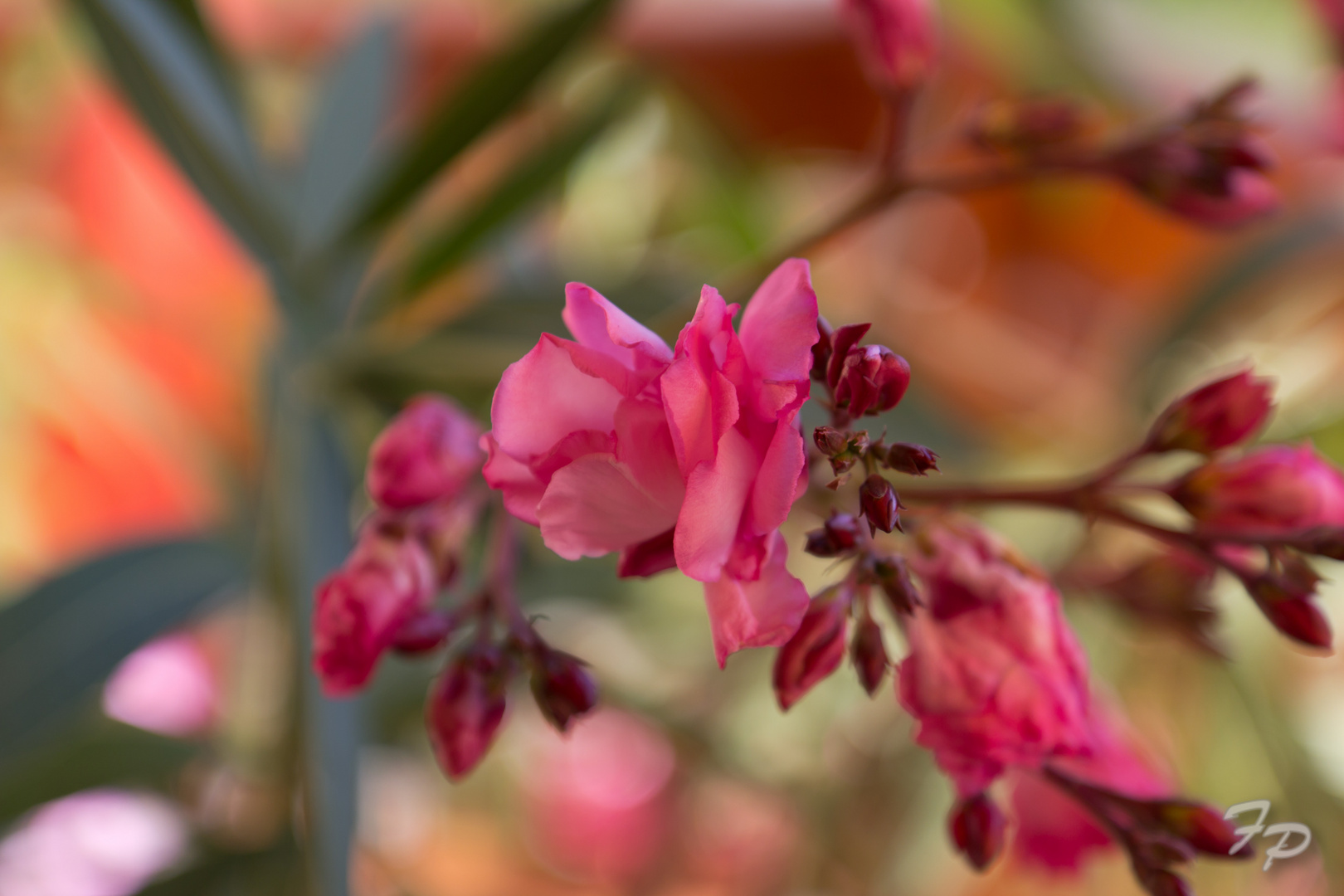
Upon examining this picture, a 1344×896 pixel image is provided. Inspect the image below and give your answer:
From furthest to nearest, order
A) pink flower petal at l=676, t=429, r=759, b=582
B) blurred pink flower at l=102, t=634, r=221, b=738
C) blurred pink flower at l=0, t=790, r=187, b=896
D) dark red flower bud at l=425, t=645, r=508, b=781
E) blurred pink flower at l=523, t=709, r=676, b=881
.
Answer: blurred pink flower at l=523, t=709, r=676, b=881, blurred pink flower at l=102, t=634, r=221, b=738, blurred pink flower at l=0, t=790, r=187, b=896, dark red flower bud at l=425, t=645, r=508, b=781, pink flower petal at l=676, t=429, r=759, b=582

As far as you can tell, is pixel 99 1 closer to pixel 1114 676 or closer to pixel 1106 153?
pixel 1106 153

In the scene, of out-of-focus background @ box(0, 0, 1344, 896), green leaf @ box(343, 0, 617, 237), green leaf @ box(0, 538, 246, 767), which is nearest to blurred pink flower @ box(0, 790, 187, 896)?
out-of-focus background @ box(0, 0, 1344, 896)

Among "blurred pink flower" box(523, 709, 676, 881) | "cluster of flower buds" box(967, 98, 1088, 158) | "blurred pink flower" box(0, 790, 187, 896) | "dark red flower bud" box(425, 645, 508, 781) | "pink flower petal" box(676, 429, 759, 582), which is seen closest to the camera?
"pink flower petal" box(676, 429, 759, 582)

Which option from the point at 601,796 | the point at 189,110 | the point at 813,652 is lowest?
the point at 601,796

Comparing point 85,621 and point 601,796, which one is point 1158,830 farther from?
point 601,796

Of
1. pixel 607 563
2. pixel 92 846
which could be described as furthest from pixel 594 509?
pixel 92 846

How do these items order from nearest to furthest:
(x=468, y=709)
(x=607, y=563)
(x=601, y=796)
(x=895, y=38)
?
(x=468, y=709)
(x=895, y=38)
(x=607, y=563)
(x=601, y=796)

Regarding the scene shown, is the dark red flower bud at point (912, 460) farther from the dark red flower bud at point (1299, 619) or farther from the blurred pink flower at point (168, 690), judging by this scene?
the blurred pink flower at point (168, 690)

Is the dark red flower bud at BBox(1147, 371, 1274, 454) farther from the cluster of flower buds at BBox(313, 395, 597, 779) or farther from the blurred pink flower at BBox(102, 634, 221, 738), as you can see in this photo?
the blurred pink flower at BBox(102, 634, 221, 738)
